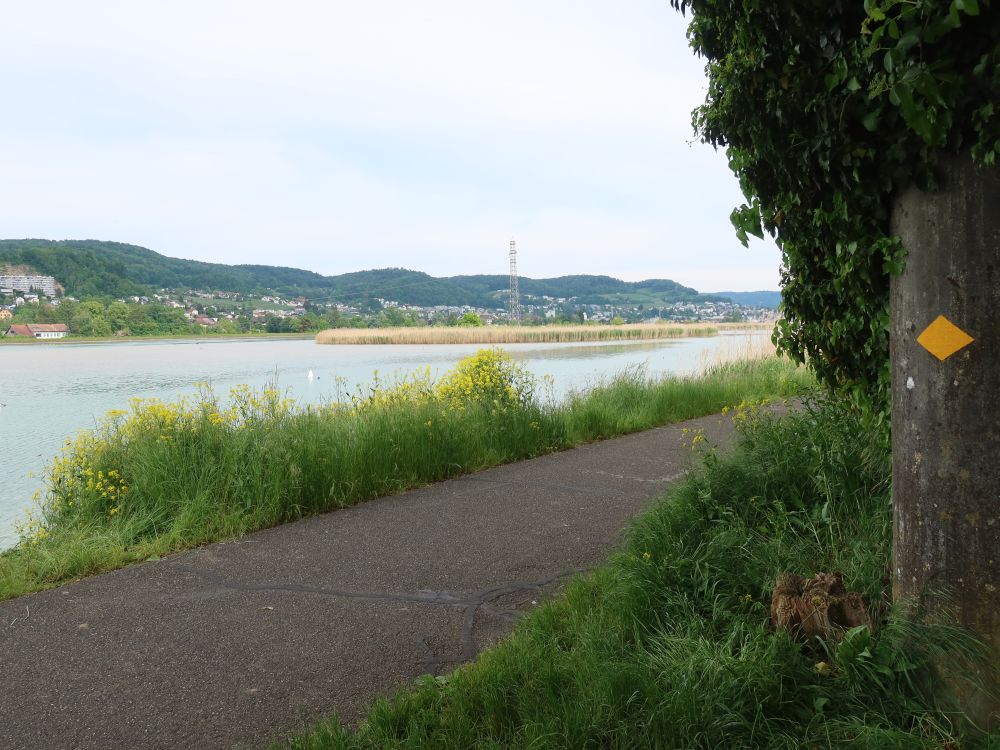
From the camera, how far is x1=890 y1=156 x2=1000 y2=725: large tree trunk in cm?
227

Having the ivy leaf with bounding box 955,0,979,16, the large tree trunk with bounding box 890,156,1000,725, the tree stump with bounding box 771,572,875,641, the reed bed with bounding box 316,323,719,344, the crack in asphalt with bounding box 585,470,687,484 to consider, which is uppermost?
the ivy leaf with bounding box 955,0,979,16

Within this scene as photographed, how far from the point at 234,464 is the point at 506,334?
34.1 m

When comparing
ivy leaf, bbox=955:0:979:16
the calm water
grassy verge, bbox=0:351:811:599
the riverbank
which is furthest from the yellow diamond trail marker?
the riverbank

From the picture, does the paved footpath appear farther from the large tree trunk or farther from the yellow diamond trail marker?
the yellow diamond trail marker

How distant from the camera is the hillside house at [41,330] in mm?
31567

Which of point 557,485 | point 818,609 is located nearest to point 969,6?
point 818,609

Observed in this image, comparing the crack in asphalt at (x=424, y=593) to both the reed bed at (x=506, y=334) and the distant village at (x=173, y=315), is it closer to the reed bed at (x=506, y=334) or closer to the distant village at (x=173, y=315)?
the distant village at (x=173, y=315)

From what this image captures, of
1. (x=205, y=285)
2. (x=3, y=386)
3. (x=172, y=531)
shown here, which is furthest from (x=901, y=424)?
(x=205, y=285)

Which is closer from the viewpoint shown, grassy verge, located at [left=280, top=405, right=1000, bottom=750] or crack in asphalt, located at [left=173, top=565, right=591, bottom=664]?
grassy verge, located at [left=280, top=405, right=1000, bottom=750]

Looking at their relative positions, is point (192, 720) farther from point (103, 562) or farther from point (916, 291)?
point (916, 291)

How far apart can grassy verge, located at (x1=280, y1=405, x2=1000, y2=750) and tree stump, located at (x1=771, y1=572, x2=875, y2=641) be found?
0.08 metres

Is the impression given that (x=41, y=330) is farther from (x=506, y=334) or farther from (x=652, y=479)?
(x=652, y=479)

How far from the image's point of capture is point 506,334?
39.8 meters

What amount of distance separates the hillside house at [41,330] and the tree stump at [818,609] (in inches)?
1412
